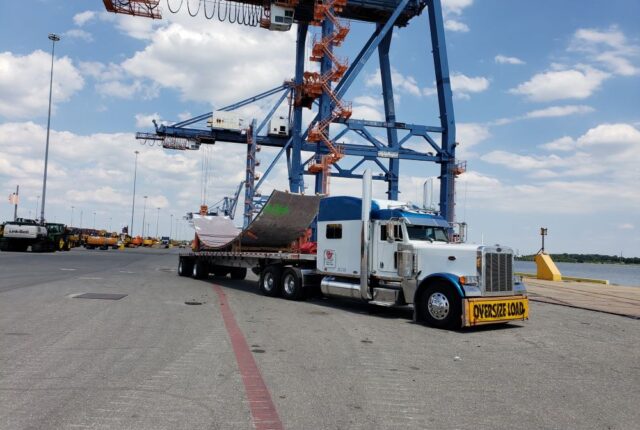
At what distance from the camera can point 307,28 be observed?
126 feet

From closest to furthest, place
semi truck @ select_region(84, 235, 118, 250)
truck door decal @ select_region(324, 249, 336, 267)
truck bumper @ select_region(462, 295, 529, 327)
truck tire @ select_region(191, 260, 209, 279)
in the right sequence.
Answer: truck bumper @ select_region(462, 295, 529, 327)
truck door decal @ select_region(324, 249, 336, 267)
truck tire @ select_region(191, 260, 209, 279)
semi truck @ select_region(84, 235, 118, 250)

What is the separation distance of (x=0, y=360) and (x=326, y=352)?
3966 millimetres

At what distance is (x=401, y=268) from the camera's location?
1093 cm

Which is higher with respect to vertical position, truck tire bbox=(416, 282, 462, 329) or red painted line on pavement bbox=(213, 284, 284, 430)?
truck tire bbox=(416, 282, 462, 329)

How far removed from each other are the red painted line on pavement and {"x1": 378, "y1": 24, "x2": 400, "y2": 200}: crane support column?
99.1 feet

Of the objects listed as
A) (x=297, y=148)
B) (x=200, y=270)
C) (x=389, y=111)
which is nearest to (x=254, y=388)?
(x=200, y=270)

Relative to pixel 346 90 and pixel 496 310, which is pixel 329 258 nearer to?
pixel 496 310

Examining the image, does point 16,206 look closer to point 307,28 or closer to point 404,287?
point 307,28

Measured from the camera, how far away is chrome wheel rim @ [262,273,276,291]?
14866 millimetres

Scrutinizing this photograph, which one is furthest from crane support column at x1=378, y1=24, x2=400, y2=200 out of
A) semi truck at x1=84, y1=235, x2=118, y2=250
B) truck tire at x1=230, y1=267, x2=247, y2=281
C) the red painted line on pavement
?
semi truck at x1=84, y1=235, x2=118, y2=250

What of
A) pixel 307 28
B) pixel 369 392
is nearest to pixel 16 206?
pixel 307 28

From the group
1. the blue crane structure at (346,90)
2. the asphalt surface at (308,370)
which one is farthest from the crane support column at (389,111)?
the asphalt surface at (308,370)

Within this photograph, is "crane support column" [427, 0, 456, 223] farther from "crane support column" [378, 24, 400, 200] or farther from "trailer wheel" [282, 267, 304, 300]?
"trailer wheel" [282, 267, 304, 300]

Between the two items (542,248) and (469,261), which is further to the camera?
(542,248)
